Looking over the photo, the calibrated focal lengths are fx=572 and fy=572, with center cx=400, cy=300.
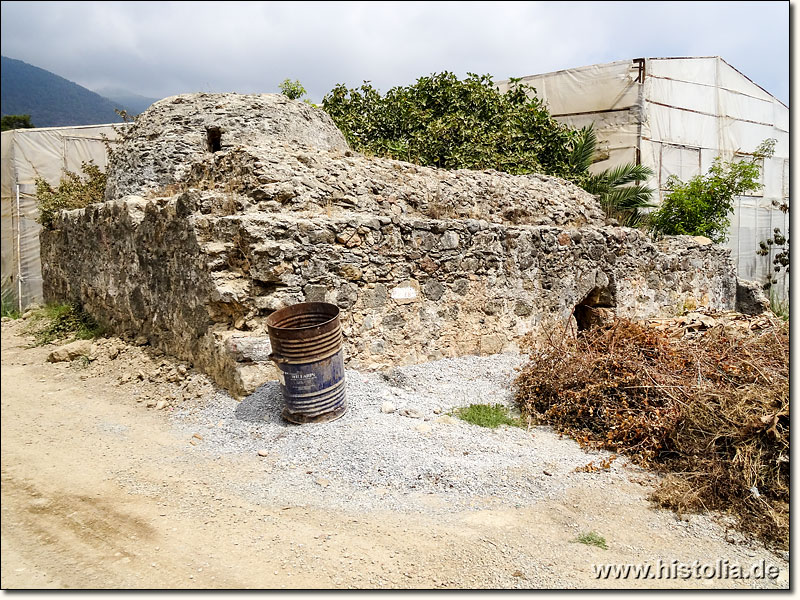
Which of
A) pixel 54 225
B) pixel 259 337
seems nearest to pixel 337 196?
pixel 259 337

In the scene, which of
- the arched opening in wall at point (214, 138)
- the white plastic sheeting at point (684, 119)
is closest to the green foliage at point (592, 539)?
the arched opening in wall at point (214, 138)

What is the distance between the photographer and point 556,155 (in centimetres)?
1277

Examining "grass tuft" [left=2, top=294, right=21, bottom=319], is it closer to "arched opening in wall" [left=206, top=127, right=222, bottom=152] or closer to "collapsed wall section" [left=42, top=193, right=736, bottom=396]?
"collapsed wall section" [left=42, top=193, right=736, bottom=396]

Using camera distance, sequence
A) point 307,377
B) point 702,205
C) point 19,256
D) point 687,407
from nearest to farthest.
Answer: point 687,407 < point 307,377 < point 19,256 < point 702,205

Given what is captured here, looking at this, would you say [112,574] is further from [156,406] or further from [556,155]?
[556,155]

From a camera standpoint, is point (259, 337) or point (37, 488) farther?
point (259, 337)

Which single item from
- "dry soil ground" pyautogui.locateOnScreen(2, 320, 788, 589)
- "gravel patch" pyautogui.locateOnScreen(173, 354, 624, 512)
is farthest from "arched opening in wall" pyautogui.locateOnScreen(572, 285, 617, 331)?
"dry soil ground" pyautogui.locateOnScreen(2, 320, 788, 589)

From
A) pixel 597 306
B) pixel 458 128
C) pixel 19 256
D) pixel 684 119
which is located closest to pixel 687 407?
pixel 597 306

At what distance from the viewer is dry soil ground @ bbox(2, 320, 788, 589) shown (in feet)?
8.81

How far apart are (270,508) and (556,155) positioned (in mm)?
11187

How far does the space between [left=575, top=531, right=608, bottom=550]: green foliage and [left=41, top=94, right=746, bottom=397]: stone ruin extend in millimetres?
2878

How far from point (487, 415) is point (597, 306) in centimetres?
424

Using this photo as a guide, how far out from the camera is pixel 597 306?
8531 millimetres

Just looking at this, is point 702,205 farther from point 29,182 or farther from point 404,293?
point 29,182
